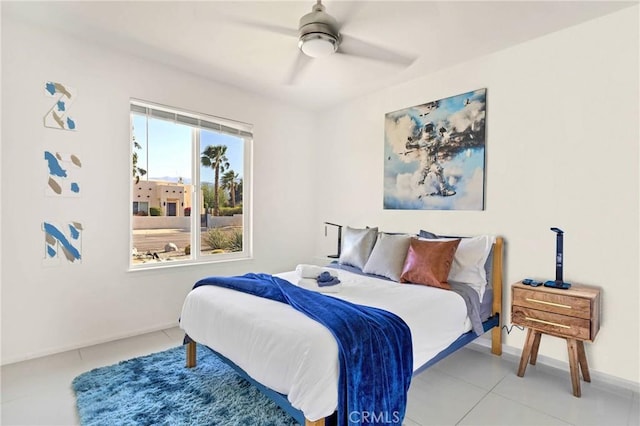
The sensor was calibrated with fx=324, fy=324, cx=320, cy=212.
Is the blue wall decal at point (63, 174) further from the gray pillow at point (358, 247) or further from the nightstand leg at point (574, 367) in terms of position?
the nightstand leg at point (574, 367)

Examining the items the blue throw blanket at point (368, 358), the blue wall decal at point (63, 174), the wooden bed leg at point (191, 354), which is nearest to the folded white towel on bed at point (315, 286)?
the blue throw blanket at point (368, 358)

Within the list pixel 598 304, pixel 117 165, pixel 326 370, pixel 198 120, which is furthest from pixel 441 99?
pixel 117 165

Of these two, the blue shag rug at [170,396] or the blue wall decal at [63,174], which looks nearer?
the blue shag rug at [170,396]

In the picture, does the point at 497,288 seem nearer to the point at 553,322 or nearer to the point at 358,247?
the point at 553,322

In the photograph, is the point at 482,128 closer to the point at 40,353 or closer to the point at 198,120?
the point at 198,120

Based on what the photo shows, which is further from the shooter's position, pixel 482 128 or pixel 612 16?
pixel 482 128

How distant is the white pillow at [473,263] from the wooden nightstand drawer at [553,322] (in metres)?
0.30

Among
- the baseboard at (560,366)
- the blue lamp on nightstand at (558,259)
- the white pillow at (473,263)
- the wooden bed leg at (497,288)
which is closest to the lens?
the baseboard at (560,366)

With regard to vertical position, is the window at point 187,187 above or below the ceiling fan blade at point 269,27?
below

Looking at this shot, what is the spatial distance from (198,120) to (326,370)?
311cm

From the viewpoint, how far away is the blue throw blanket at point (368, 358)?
4.93 ft

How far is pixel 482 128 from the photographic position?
9.99 feet

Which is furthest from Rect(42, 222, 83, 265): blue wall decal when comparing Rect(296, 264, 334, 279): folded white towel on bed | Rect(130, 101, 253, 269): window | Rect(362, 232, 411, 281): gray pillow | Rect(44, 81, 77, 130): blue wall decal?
Rect(362, 232, 411, 281): gray pillow

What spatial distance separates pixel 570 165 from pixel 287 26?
2.50 meters
